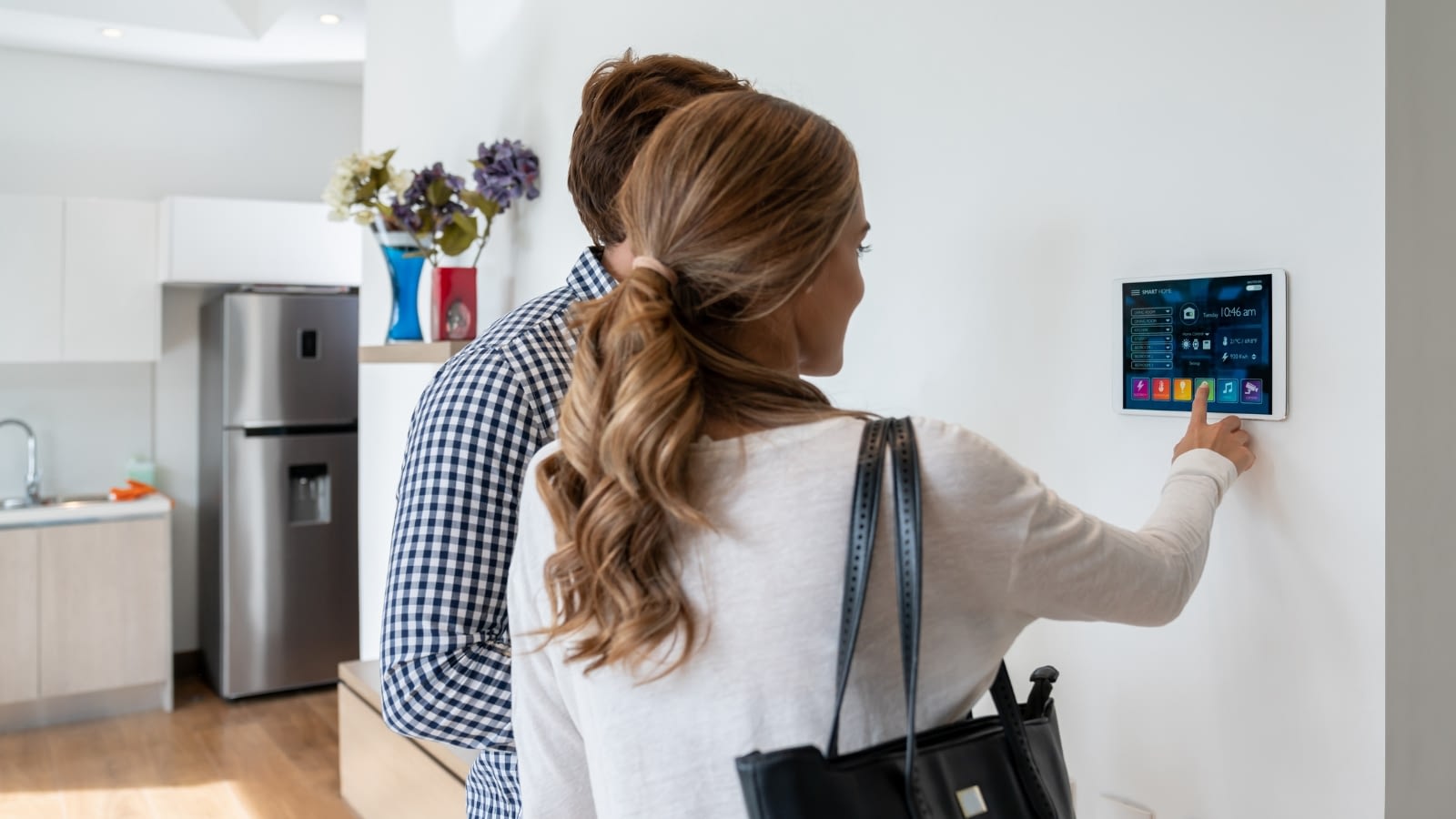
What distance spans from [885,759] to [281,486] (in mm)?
4231

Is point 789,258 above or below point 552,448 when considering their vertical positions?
above

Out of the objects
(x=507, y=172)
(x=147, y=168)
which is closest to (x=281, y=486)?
(x=147, y=168)

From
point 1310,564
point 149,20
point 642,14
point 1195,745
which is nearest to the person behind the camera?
point 1310,564

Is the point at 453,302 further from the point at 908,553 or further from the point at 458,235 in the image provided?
Answer: the point at 908,553

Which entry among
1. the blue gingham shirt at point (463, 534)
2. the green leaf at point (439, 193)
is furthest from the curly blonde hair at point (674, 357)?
the green leaf at point (439, 193)

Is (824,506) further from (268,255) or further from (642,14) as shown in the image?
(268,255)

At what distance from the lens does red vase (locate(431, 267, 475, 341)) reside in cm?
265

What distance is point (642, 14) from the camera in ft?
7.22

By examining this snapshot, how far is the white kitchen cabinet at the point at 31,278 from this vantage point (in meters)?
4.22

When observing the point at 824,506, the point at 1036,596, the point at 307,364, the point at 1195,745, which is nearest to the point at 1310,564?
the point at 1195,745

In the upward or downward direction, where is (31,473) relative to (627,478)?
downward

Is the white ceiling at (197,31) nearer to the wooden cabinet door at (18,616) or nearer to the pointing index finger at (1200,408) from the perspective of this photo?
the wooden cabinet door at (18,616)

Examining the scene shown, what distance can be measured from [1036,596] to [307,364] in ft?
13.9

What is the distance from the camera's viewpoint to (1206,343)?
48.9 inches
